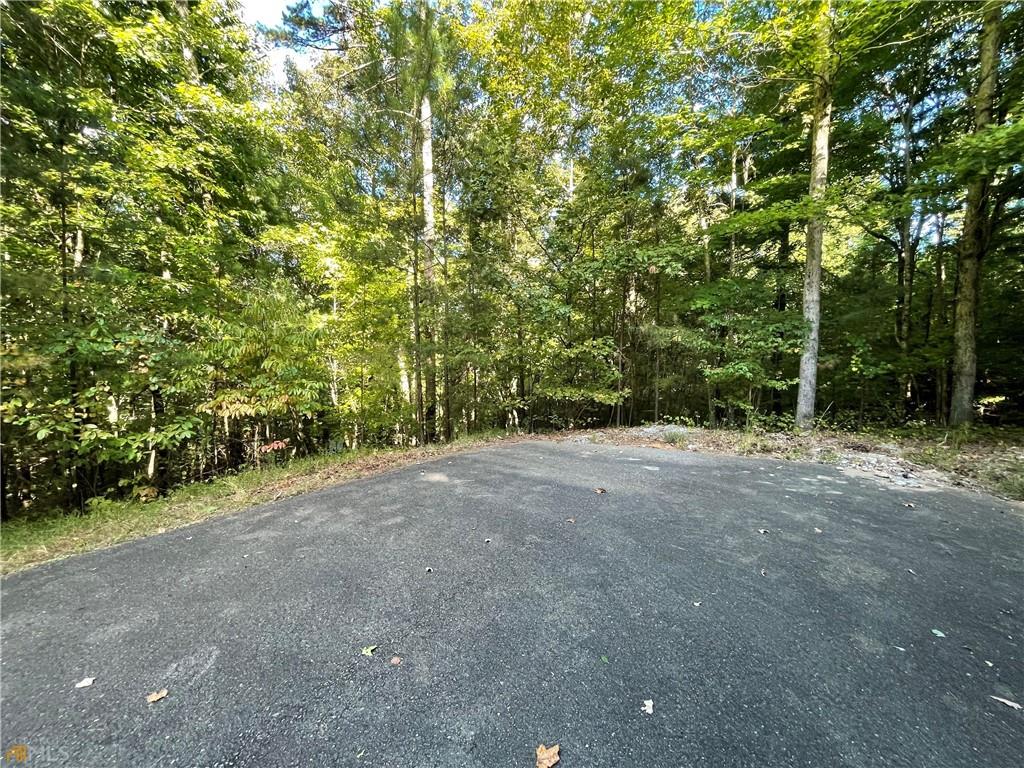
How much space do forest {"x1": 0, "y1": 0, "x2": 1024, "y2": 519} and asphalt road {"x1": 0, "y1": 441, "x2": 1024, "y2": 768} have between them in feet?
11.3

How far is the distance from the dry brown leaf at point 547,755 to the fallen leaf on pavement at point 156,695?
1414mm

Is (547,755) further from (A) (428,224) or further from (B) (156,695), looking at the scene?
(A) (428,224)

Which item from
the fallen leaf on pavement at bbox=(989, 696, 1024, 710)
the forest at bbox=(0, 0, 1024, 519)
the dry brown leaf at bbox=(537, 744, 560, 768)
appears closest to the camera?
the dry brown leaf at bbox=(537, 744, 560, 768)

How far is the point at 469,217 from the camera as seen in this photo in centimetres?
734

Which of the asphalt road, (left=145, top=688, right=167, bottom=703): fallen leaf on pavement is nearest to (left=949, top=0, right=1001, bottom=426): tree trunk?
the asphalt road

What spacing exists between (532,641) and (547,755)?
19.5 inches

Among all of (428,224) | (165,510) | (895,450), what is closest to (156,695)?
(165,510)

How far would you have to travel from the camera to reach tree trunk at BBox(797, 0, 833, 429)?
6.21m

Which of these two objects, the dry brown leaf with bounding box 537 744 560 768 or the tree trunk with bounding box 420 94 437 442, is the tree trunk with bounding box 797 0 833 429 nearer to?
the tree trunk with bounding box 420 94 437 442

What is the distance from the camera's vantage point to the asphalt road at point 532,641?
3.90 feet

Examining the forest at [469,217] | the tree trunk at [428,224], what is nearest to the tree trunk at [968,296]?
the forest at [469,217]

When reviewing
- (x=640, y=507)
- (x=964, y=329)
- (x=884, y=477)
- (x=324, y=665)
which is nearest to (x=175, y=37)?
(x=324, y=665)

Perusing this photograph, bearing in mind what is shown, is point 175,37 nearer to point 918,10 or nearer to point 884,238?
point 918,10

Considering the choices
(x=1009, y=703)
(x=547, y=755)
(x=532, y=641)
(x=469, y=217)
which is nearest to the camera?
(x=547, y=755)
